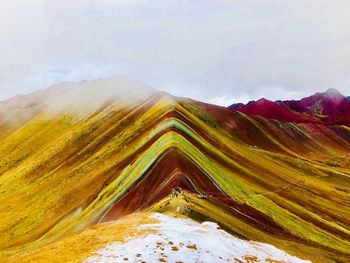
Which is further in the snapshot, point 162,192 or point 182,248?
point 162,192

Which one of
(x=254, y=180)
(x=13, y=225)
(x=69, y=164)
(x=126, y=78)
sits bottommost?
(x=13, y=225)

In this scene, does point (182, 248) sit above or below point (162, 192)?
above

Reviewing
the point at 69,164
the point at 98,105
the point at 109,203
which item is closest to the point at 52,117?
the point at 98,105

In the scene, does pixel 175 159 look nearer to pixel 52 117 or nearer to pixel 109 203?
pixel 109 203

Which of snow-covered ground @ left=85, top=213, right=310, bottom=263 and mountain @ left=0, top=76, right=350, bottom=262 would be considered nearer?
snow-covered ground @ left=85, top=213, right=310, bottom=263
